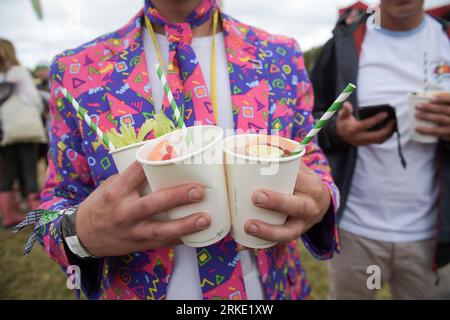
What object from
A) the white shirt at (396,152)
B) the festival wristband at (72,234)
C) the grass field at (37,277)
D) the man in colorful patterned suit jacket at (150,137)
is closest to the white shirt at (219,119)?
the man in colorful patterned suit jacket at (150,137)

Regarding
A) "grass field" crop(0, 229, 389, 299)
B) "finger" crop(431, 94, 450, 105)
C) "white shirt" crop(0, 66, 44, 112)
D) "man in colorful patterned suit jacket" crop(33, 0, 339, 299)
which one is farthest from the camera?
"white shirt" crop(0, 66, 44, 112)

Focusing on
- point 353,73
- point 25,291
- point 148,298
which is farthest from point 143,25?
point 25,291

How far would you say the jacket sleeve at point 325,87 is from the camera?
1.91 m

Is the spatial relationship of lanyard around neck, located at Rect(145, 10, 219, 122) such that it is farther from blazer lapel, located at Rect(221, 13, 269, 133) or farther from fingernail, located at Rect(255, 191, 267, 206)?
fingernail, located at Rect(255, 191, 267, 206)

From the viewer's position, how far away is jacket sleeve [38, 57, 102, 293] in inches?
41.3

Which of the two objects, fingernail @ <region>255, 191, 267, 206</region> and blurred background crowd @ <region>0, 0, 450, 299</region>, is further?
blurred background crowd @ <region>0, 0, 450, 299</region>

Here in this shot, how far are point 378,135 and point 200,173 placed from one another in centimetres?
121

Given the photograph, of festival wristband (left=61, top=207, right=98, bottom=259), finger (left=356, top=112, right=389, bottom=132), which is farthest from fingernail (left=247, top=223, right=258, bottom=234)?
finger (left=356, top=112, right=389, bottom=132)

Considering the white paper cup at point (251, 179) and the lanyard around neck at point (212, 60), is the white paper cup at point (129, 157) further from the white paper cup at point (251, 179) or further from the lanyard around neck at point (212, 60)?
the lanyard around neck at point (212, 60)

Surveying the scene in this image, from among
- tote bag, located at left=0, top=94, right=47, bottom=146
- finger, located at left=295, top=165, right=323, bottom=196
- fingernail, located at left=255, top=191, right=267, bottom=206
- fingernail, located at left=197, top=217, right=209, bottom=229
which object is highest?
fingernail, located at left=255, top=191, right=267, bottom=206

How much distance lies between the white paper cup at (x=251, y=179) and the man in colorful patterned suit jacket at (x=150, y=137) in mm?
93

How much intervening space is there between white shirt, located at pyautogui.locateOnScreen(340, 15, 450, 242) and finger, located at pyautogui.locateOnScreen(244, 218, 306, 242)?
1.17 metres

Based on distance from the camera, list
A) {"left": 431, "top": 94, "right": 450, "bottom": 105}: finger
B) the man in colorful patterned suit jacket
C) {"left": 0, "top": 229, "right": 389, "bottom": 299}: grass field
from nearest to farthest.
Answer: the man in colorful patterned suit jacket, {"left": 431, "top": 94, "right": 450, "bottom": 105}: finger, {"left": 0, "top": 229, "right": 389, "bottom": 299}: grass field

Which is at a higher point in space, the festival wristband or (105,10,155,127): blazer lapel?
(105,10,155,127): blazer lapel
